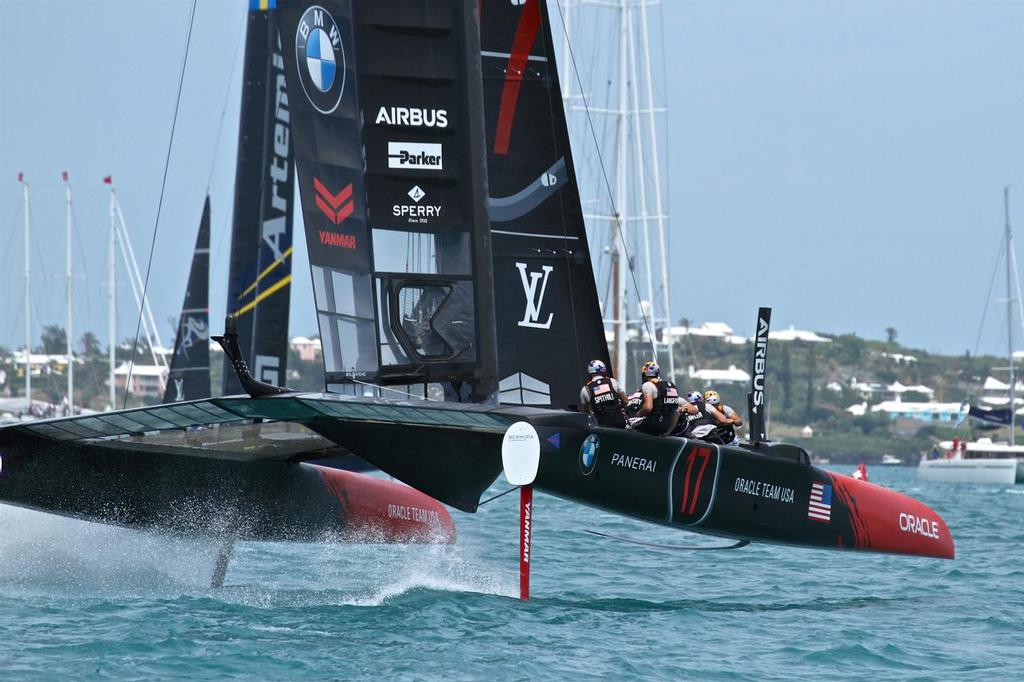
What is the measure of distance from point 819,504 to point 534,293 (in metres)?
2.44

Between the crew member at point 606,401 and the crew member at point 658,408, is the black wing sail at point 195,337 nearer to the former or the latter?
the crew member at point 606,401

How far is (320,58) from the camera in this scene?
8836 millimetres

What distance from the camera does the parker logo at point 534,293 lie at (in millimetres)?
10531

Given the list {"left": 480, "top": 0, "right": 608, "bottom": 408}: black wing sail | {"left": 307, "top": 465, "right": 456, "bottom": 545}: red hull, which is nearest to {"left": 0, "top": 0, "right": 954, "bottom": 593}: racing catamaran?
{"left": 307, "top": 465, "right": 456, "bottom": 545}: red hull

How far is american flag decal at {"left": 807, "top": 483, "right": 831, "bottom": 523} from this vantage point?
10.4 meters

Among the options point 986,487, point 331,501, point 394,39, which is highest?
point 394,39

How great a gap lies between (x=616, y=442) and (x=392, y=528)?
8.79 feet

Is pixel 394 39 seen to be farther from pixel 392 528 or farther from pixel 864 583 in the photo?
pixel 864 583

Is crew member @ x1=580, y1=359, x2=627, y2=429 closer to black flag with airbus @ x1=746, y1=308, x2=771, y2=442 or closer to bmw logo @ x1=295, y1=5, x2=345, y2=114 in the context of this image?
black flag with airbus @ x1=746, y1=308, x2=771, y2=442

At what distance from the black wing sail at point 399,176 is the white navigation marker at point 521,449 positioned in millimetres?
638

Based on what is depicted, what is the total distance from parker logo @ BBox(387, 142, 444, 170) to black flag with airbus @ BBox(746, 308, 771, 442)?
8.36 feet

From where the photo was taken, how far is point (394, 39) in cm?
898

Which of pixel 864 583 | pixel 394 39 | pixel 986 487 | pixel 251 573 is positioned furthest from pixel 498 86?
pixel 986 487

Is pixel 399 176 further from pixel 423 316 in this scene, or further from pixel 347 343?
pixel 347 343
